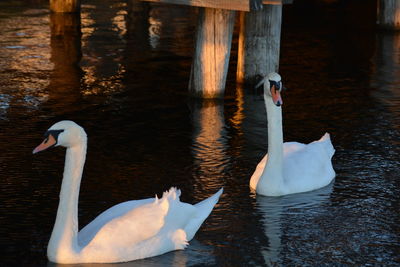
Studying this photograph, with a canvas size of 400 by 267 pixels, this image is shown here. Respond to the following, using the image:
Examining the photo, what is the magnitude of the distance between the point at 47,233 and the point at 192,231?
3.88 ft

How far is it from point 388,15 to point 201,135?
8.15m

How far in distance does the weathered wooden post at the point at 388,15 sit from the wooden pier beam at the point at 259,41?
212 inches

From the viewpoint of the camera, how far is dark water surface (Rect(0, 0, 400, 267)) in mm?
7789

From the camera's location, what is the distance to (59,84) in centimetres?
1367

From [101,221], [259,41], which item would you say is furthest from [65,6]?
[101,221]

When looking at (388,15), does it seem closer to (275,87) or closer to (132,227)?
(275,87)

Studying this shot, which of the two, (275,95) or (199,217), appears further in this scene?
(275,95)

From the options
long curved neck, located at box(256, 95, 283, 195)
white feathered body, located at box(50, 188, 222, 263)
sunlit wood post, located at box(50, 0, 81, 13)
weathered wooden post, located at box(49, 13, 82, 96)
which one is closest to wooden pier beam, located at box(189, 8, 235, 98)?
weathered wooden post, located at box(49, 13, 82, 96)

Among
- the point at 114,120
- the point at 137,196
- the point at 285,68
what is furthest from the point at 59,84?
the point at 137,196

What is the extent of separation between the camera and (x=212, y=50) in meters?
12.1

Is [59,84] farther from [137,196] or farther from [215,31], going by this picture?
[137,196]

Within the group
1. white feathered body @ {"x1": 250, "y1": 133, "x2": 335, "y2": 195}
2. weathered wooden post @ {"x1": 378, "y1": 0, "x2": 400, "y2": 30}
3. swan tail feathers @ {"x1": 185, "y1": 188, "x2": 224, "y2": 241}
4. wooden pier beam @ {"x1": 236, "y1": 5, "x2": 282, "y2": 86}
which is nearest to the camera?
swan tail feathers @ {"x1": 185, "y1": 188, "x2": 224, "y2": 241}

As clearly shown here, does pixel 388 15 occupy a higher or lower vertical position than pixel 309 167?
higher

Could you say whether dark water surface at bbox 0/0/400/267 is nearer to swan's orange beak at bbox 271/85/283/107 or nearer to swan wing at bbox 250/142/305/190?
swan wing at bbox 250/142/305/190
